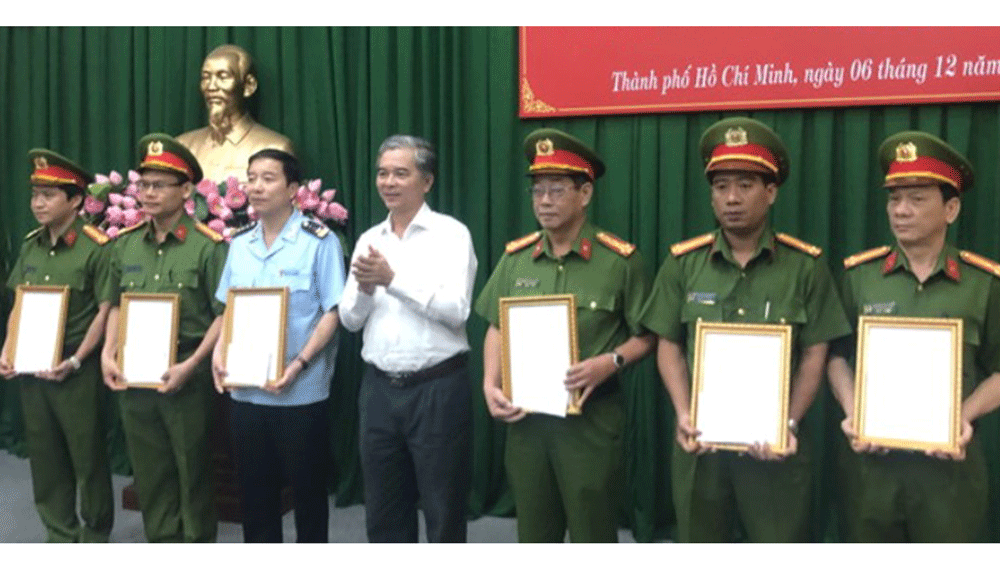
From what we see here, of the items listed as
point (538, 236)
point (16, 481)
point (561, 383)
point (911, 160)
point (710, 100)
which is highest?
point (710, 100)

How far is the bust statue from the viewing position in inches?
140

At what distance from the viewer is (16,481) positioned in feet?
12.6

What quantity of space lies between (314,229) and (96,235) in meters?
0.89

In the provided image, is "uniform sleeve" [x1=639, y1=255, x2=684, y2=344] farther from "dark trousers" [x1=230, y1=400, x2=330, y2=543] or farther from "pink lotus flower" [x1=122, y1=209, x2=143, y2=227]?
"pink lotus flower" [x1=122, y1=209, x2=143, y2=227]

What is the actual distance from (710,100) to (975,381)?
1497 mm

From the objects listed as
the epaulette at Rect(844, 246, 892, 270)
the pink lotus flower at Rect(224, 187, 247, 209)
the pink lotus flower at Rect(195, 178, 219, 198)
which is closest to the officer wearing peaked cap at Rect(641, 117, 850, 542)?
the epaulette at Rect(844, 246, 892, 270)

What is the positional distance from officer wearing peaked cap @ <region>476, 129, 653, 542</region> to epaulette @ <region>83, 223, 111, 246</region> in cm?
154

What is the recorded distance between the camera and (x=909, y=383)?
1.80m

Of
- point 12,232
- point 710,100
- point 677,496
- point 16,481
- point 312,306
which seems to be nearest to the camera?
point 677,496

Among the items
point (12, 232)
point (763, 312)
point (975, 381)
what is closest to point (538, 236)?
point (763, 312)

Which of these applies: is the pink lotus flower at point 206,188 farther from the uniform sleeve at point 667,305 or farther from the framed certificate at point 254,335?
the uniform sleeve at point 667,305

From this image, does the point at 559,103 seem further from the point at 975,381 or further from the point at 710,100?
the point at 975,381

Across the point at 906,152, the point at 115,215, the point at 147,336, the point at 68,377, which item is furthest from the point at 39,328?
the point at 906,152

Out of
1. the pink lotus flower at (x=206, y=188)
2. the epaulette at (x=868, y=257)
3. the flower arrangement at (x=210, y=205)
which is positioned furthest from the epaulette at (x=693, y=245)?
the pink lotus flower at (x=206, y=188)
